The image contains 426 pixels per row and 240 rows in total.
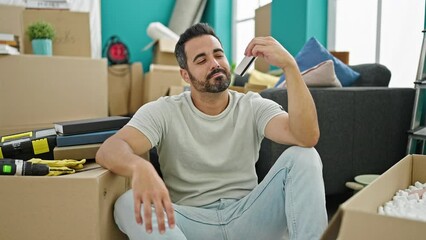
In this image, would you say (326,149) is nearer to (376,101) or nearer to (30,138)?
(376,101)

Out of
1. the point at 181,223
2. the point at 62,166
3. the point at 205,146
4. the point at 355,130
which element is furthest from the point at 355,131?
the point at 62,166

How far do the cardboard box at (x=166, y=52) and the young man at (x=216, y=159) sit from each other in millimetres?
2799

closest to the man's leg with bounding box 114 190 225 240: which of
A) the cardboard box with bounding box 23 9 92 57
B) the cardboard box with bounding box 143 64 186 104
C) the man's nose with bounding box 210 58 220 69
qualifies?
the man's nose with bounding box 210 58 220 69

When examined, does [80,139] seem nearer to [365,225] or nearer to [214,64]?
[214,64]

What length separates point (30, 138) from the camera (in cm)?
133

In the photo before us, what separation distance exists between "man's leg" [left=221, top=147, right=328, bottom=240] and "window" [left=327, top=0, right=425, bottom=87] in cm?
177

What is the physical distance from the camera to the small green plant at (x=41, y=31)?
8.09 ft

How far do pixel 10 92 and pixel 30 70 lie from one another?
6.1 inches

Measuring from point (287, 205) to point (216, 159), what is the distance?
1.00 feet

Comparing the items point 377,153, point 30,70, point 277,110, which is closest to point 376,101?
point 377,153

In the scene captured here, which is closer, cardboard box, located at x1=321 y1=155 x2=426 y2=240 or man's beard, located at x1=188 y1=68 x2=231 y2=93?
cardboard box, located at x1=321 y1=155 x2=426 y2=240

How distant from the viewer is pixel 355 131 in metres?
1.87

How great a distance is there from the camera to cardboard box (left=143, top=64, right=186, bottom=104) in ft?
12.2

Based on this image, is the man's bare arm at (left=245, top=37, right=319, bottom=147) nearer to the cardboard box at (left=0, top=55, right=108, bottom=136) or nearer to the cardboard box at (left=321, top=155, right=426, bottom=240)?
the cardboard box at (left=321, top=155, right=426, bottom=240)
